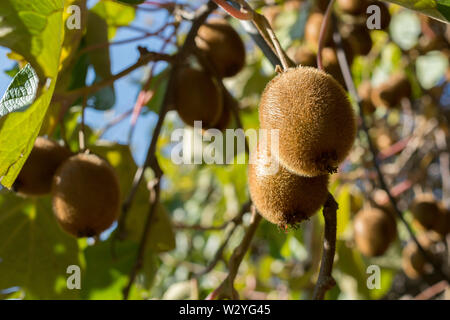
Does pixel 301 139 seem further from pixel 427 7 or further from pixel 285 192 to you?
pixel 427 7

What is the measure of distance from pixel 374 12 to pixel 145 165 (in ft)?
2.85

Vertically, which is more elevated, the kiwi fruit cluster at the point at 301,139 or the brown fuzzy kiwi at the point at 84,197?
the kiwi fruit cluster at the point at 301,139

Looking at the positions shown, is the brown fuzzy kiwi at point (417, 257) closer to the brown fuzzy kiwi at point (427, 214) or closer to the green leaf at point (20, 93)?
the brown fuzzy kiwi at point (427, 214)

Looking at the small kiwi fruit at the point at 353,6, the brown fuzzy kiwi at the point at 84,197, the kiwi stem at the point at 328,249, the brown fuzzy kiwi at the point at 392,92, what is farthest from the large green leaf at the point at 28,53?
the brown fuzzy kiwi at the point at 392,92

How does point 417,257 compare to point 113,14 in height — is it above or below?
below

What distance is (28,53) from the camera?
1.00 meters

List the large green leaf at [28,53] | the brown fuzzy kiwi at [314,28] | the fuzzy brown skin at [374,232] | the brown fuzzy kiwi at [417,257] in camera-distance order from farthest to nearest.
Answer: the brown fuzzy kiwi at [417,257] → the fuzzy brown skin at [374,232] → the brown fuzzy kiwi at [314,28] → the large green leaf at [28,53]

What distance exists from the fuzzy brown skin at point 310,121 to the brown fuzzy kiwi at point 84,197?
49 cm

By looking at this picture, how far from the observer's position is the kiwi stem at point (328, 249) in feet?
2.93

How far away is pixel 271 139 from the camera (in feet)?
2.87

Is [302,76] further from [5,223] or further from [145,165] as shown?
[5,223]

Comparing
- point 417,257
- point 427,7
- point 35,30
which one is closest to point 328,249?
point 427,7

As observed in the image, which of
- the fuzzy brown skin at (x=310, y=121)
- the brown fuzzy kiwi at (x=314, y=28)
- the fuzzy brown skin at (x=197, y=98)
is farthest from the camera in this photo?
the brown fuzzy kiwi at (x=314, y=28)

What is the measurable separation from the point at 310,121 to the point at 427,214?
1407 mm
